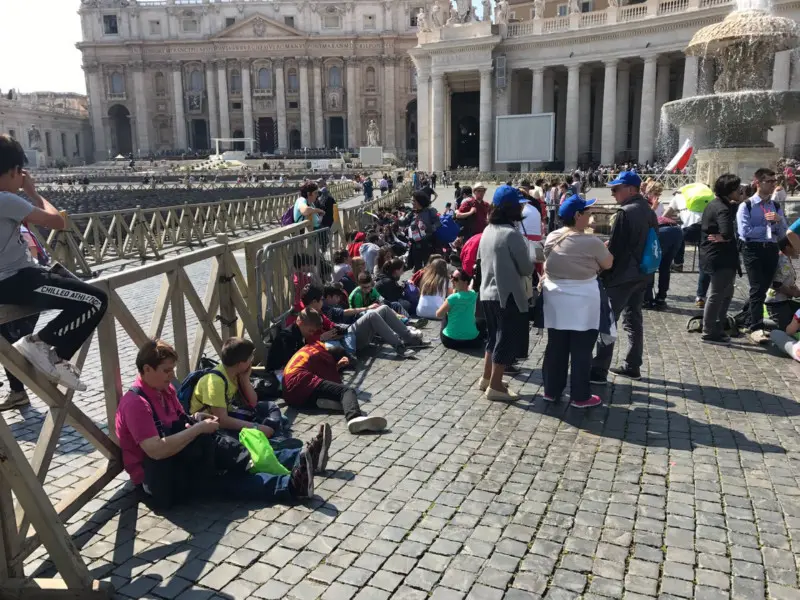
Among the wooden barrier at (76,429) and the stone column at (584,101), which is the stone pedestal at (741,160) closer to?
the wooden barrier at (76,429)

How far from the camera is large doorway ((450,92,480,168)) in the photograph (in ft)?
173

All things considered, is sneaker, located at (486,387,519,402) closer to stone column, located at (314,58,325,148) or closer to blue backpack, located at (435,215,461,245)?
blue backpack, located at (435,215,461,245)

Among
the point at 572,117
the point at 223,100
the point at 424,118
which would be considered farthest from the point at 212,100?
the point at 572,117

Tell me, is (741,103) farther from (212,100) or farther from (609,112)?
(212,100)

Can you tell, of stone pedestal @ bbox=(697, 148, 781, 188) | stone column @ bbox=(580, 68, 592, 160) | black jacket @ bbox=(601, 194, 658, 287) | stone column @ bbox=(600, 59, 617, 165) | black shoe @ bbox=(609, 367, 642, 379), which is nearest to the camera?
black jacket @ bbox=(601, 194, 658, 287)

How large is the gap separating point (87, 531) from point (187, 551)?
665 millimetres

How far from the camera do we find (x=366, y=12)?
7919 cm

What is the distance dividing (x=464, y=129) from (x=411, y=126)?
1106 inches

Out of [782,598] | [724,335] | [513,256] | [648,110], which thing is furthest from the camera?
[648,110]

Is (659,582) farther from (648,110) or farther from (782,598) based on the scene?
(648,110)

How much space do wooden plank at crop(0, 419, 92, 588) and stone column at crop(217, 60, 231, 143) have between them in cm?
8181

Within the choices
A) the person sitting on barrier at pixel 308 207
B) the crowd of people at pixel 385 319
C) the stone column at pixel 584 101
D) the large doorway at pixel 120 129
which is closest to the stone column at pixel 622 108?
the stone column at pixel 584 101

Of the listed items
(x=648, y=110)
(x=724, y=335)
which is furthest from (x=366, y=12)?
(x=724, y=335)

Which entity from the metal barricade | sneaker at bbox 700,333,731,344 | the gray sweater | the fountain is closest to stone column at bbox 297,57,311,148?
the fountain
